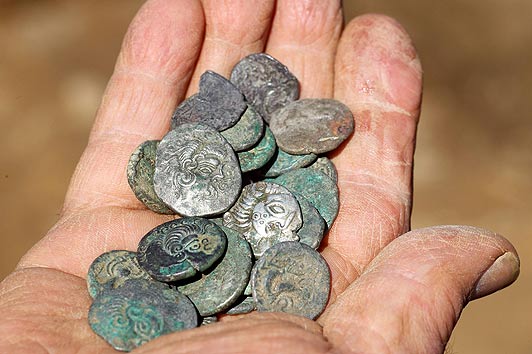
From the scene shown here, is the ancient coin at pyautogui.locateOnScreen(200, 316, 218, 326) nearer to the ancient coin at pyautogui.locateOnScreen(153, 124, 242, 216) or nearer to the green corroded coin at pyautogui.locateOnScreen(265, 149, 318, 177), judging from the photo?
the ancient coin at pyautogui.locateOnScreen(153, 124, 242, 216)

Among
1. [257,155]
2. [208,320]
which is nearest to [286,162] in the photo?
[257,155]

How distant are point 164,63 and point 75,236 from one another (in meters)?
1.13

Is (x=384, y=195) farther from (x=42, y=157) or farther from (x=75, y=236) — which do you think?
(x=42, y=157)

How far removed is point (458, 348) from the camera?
432 cm

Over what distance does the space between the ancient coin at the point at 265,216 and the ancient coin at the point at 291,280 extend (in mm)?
136

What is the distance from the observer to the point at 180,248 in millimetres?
2631

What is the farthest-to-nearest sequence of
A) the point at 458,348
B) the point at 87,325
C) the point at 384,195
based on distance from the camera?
the point at 458,348 < the point at 384,195 < the point at 87,325

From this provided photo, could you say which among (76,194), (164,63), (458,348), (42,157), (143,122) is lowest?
(458,348)

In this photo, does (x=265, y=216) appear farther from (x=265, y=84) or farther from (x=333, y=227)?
(x=265, y=84)

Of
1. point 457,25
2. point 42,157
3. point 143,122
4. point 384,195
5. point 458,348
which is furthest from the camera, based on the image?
point 457,25

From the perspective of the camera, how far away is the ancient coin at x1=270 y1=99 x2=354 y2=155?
10.4 feet

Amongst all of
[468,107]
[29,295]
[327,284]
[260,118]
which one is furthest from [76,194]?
[468,107]

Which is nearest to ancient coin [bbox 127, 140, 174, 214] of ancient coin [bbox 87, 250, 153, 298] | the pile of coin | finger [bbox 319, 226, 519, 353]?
the pile of coin

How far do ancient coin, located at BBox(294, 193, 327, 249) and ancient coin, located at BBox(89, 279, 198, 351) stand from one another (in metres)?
0.62
